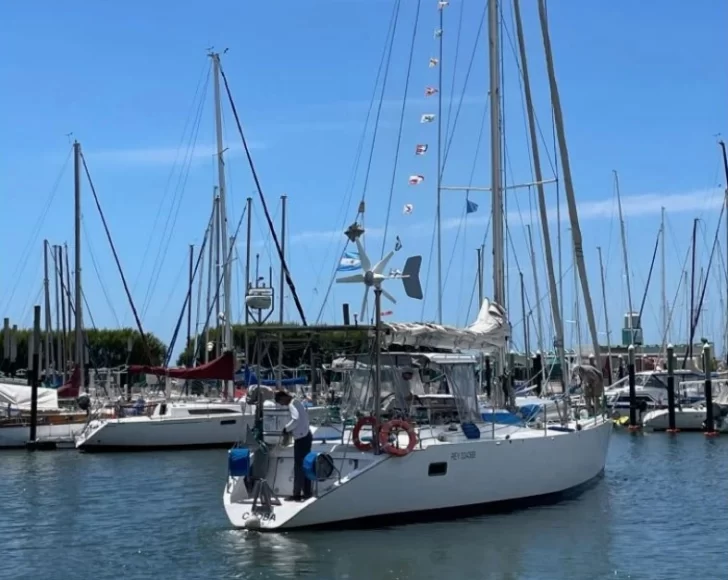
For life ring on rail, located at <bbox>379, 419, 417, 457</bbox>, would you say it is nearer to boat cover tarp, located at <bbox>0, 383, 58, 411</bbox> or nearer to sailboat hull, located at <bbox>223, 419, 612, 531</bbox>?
sailboat hull, located at <bbox>223, 419, 612, 531</bbox>

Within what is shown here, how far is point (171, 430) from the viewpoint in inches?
1695

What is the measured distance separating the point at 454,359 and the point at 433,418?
1.35 metres

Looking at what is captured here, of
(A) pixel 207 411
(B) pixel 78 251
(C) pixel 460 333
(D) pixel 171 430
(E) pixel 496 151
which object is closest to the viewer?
(C) pixel 460 333

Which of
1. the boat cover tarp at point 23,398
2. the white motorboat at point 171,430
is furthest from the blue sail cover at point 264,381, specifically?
the boat cover tarp at point 23,398

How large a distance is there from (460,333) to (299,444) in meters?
5.43

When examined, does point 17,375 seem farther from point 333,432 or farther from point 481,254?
point 333,432

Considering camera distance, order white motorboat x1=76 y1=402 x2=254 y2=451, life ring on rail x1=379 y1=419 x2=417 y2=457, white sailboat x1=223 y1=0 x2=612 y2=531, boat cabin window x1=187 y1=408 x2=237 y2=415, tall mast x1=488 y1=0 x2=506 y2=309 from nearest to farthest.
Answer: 1. white sailboat x1=223 y1=0 x2=612 y2=531
2. life ring on rail x1=379 y1=419 x2=417 y2=457
3. tall mast x1=488 y1=0 x2=506 y2=309
4. white motorboat x1=76 y1=402 x2=254 y2=451
5. boat cabin window x1=187 y1=408 x2=237 y2=415

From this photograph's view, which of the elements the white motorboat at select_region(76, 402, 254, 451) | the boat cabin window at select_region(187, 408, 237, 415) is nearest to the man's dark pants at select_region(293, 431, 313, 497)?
the white motorboat at select_region(76, 402, 254, 451)

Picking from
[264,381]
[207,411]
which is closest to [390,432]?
[207,411]

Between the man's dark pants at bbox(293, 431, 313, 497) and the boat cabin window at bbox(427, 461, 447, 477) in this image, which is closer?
the man's dark pants at bbox(293, 431, 313, 497)

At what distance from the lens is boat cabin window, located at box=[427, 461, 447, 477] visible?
2117 cm

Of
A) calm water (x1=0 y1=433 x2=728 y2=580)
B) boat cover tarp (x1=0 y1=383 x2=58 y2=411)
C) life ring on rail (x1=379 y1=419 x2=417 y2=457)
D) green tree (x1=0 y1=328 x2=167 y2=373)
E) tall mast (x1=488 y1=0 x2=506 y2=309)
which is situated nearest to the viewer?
calm water (x1=0 y1=433 x2=728 y2=580)

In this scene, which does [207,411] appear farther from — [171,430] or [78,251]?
[78,251]

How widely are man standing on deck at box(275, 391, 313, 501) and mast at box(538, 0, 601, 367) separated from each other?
10.7 m
